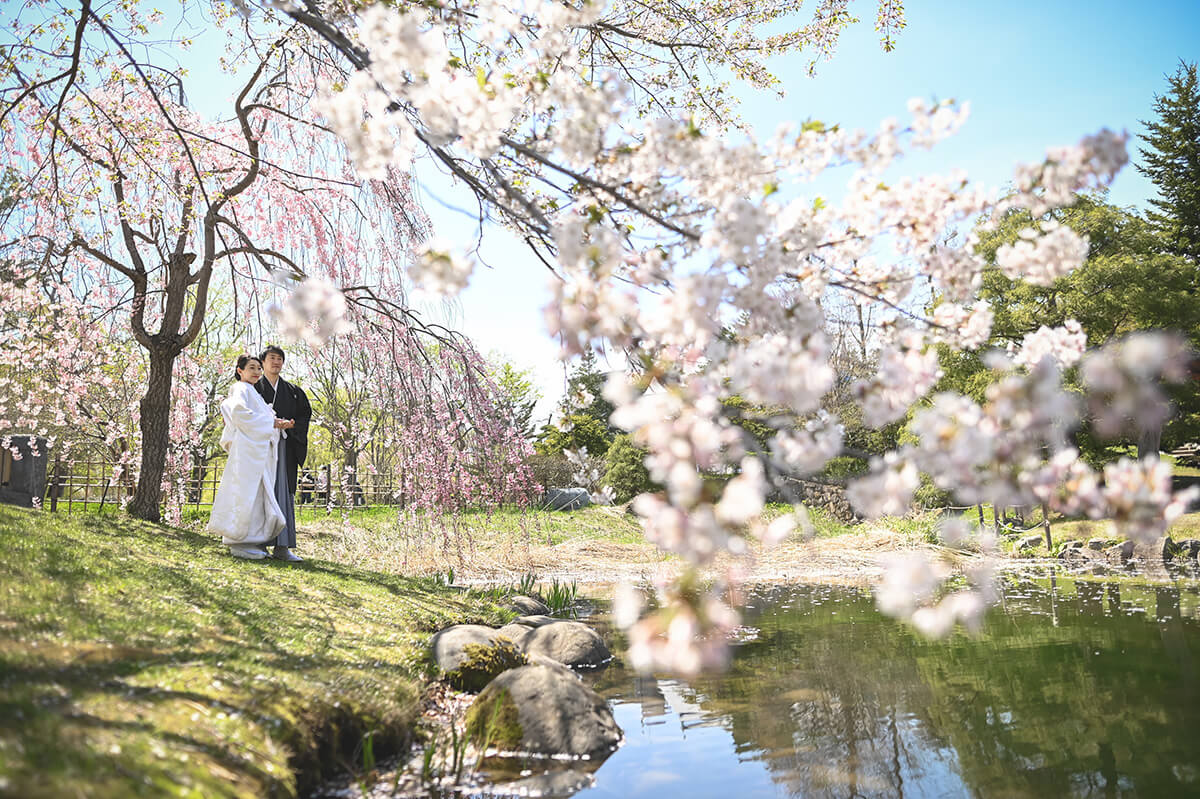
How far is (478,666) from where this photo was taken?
14.3ft

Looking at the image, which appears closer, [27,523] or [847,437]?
[27,523]

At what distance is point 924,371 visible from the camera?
217 cm

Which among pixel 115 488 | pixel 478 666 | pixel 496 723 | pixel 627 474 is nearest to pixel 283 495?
pixel 478 666

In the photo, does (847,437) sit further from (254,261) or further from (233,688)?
(233,688)

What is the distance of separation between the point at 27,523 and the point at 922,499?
14.5m

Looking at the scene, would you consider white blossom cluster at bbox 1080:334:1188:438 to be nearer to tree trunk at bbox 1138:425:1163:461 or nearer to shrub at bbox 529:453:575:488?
tree trunk at bbox 1138:425:1163:461

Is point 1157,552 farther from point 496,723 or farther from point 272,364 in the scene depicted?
point 272,364

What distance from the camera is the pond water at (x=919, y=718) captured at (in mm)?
3219

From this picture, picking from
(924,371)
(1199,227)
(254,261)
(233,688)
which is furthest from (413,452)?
(1199,227)

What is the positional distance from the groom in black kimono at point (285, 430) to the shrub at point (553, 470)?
40.3 feet

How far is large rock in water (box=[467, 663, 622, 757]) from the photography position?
3531 mm

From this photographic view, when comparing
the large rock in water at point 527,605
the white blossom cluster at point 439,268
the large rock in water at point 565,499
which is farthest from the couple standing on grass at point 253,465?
the large rock in water at point 565,499

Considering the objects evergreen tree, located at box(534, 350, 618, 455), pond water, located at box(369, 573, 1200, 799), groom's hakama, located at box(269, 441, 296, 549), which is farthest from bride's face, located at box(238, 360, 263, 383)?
evergreen tree, located at box(534, 350, 618, 455)

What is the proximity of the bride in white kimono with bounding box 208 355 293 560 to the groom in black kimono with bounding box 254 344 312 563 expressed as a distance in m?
0.18
